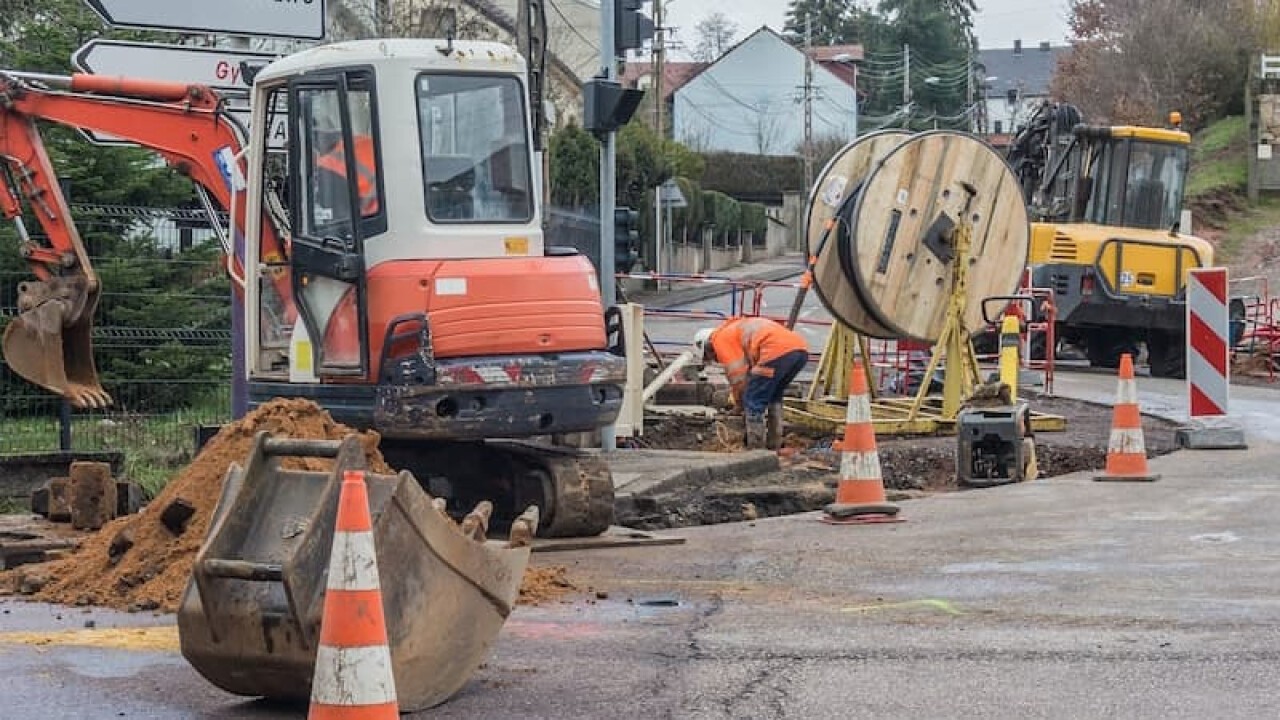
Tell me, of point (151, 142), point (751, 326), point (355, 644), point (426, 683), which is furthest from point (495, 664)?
point (751, 326)

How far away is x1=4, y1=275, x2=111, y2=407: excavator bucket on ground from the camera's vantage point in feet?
42.8

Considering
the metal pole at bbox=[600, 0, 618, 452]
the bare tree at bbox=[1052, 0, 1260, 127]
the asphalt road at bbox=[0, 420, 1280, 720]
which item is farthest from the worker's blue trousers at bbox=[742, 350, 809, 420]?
the bare tree at bbox=[1052, 0, 1260, 127]

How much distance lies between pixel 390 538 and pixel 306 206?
5.19m

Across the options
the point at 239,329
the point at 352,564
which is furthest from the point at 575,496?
the point at 352,564

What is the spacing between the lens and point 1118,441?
44.3ft

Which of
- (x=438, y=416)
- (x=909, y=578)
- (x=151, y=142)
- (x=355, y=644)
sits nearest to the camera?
(x=355, y=644)

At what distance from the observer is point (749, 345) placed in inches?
646

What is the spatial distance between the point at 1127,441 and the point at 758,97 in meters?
81.0

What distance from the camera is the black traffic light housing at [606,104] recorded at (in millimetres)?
14578

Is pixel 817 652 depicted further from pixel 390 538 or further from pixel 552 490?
pixel 552 490

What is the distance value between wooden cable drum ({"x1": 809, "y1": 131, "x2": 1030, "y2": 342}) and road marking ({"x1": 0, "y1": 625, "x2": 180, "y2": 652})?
10.2m

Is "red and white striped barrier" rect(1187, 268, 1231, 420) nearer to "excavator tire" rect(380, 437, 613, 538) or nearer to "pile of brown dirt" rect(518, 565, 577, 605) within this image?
"excavator tire" rect(380, 437, 613, 538)

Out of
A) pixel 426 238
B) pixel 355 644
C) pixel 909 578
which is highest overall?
pixel 426 238

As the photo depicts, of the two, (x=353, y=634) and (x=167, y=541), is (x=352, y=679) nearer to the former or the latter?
(x=353, y=634)
